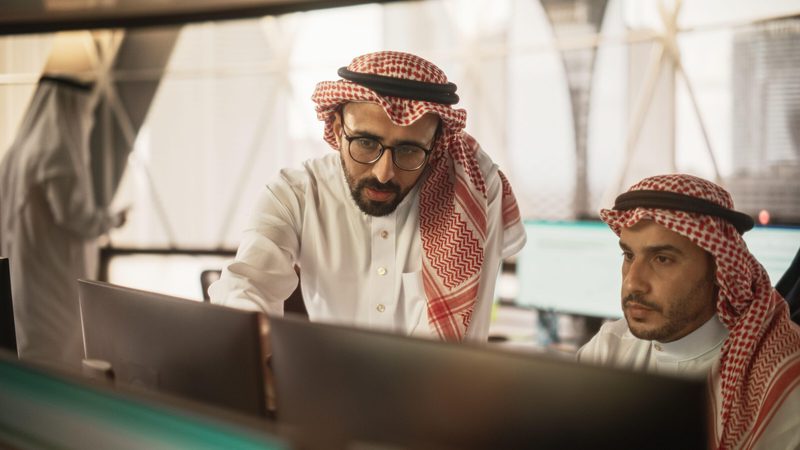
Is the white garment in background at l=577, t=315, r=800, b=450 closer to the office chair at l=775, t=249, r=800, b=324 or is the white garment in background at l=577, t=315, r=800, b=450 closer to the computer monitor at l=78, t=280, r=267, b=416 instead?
the office chair at l=775, t=249, r=800, b=324

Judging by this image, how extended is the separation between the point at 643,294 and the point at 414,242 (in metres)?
0.65

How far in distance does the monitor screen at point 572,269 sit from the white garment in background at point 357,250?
A: 2.54 ft

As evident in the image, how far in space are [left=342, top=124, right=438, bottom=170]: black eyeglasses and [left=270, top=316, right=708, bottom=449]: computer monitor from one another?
95 centimetres

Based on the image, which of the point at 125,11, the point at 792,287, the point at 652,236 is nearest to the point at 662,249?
the point at 652,236

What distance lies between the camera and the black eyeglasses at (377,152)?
1756 mm

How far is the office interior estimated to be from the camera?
3.72 metres

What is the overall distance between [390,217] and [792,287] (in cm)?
113

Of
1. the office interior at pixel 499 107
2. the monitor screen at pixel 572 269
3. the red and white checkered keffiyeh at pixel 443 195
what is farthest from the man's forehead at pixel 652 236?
the monitor screen at pixel 572 269

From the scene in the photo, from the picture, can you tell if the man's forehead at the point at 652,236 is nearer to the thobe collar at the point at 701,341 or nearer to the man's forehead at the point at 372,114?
the thobe collar at the point at 701,341

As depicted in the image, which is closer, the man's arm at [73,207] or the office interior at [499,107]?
the office interior at [499,107]

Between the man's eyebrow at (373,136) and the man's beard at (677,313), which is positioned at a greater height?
the man's eyebrow at (373,136)

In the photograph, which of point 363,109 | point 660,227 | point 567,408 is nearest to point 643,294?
point 660,227

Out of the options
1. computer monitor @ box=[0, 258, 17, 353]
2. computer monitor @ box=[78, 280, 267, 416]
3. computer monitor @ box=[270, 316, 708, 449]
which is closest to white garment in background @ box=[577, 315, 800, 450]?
computer monitor @ box=[270, 316, 708, 449]

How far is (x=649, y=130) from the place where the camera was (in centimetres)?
442
